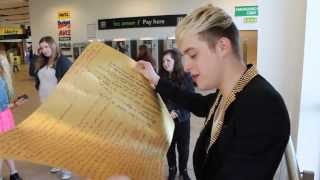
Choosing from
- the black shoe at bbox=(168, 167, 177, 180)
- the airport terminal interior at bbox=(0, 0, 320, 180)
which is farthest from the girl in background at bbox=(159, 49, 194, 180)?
the airport terminal interior at bbox=(0, 0, 320, 180)

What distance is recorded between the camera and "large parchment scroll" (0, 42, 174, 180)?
2.37 feet

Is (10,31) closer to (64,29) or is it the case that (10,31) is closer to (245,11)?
(64,29)

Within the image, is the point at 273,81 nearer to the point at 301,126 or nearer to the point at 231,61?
the point at 301,126

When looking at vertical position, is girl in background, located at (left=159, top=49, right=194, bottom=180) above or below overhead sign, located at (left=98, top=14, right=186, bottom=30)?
below

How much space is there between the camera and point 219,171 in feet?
2.70

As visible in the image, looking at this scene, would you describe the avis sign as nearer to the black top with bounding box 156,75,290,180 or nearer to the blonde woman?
the blonde woman

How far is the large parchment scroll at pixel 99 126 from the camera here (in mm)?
721

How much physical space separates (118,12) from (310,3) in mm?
9562

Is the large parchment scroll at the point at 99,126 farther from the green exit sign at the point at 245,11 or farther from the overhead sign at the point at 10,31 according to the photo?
the overhead sign at the point at 10,31

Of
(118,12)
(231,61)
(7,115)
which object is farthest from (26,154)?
(118,12)

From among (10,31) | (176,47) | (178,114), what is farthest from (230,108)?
(10,31)

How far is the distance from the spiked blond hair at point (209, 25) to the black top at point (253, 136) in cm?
15

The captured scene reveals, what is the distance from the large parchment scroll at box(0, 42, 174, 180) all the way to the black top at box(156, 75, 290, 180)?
0.60ft

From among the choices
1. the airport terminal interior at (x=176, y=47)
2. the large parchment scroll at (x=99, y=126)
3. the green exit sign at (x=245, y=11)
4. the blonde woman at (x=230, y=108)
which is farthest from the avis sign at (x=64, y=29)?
the blonde woman at (x=230, y=108)
